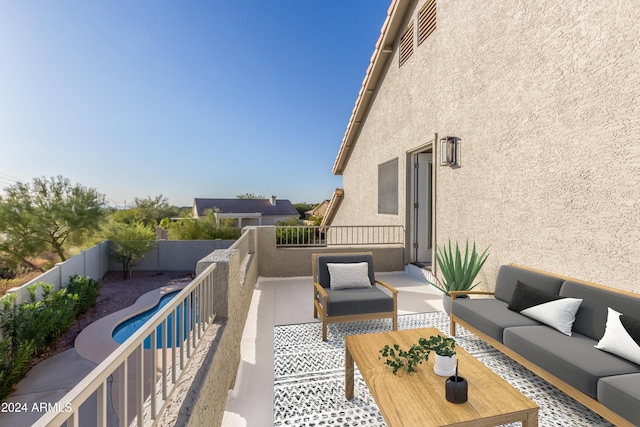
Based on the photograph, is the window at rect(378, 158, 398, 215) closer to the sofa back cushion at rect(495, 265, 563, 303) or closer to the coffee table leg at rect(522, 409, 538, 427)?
the sofa back cushion at rect(495, 265, 563, 303)

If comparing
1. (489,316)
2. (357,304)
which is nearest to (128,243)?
(357,304)

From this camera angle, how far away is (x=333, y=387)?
8.77 ft

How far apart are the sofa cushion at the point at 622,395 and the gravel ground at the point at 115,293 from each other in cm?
737

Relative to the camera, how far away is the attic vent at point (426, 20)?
613 centimetres

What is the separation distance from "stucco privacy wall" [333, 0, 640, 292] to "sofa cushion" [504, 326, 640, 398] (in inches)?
35.6

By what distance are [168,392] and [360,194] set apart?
30.4ft

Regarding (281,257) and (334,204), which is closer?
(281,257)

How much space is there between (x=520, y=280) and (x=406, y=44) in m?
6.35

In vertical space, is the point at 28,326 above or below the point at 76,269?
below

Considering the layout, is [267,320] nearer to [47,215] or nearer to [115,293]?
[115,293]

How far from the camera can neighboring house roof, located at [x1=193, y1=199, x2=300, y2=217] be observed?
113 ft

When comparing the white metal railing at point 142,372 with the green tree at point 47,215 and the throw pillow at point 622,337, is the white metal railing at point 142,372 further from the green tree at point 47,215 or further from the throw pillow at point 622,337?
the green tree at point 47,215

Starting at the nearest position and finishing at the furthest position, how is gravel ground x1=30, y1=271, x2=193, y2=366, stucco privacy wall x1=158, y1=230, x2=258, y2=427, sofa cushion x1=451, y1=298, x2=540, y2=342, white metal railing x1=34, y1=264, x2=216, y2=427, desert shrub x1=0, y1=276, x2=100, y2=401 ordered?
white metal railing x1=34, y1=264, x2=216, y2=427 → stucco privacy wall x1=158, y1=230, x2=258, y2=427 → sofa cushion x1=451, y1=298, x2=540, y2=342 → desert shrub x1=0, y1=276, x2=100, y2=401 → gravel ground x1=30, y1=271, x2=193, y2=366

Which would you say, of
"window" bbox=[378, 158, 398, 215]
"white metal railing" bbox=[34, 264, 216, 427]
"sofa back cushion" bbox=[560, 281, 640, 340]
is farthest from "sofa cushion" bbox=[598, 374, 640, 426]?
"window" bbox=[378, 158, 398, 215]
